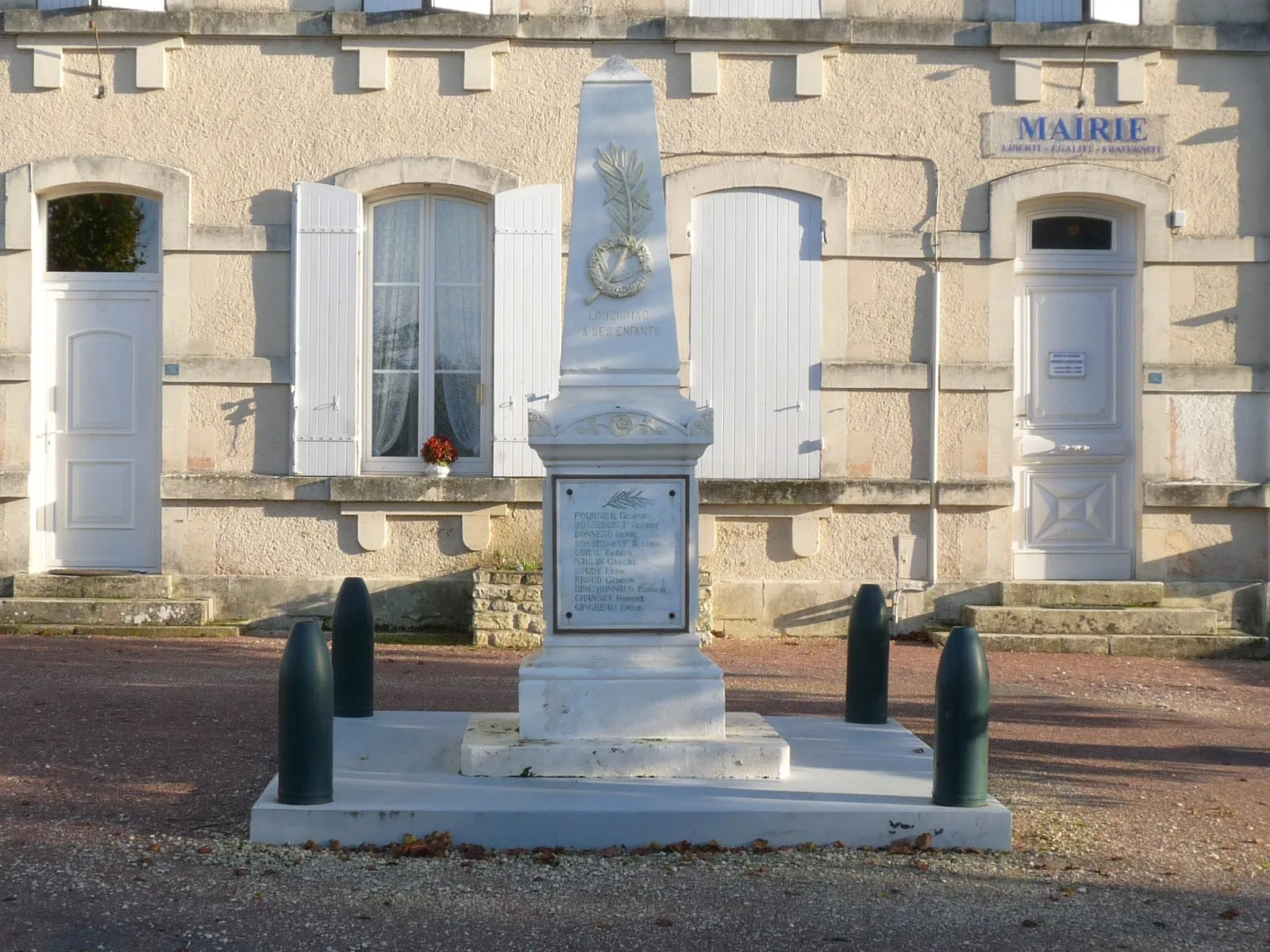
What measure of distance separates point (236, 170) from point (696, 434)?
6653mm

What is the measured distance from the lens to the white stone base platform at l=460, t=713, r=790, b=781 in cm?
596

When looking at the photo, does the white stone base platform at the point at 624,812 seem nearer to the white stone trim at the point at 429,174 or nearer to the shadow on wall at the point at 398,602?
the shadow on wall at the point at 398,602

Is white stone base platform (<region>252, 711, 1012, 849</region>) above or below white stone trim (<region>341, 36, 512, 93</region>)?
below

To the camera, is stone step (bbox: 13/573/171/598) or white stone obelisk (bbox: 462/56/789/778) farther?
stone step (bbox: 13/573/171/598)

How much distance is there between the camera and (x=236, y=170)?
455 inches

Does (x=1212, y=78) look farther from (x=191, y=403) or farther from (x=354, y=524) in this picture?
(x=191, y=403)

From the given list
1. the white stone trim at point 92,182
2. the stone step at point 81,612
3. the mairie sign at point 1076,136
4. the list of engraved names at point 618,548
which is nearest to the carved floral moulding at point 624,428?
the list of engraved names at point 618,548

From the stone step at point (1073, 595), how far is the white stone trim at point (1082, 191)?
2499 millimetres

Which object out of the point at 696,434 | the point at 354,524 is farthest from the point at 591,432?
the point at 354,524

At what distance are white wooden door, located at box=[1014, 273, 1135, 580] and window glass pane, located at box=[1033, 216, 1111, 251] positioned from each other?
0.25 m

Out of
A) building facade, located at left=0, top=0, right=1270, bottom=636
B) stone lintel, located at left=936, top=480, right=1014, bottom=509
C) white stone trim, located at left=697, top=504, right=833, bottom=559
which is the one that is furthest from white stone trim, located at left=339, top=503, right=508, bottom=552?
stone lintel, located at left=936, top=480, right=1014, bottom=509

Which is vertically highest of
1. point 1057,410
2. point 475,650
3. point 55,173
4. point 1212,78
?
point 1212,78

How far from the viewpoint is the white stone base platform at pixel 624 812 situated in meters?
5.35

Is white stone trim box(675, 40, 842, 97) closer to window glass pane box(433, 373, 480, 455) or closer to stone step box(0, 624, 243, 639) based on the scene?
window glass pane box(433, 373, 480, 455)
